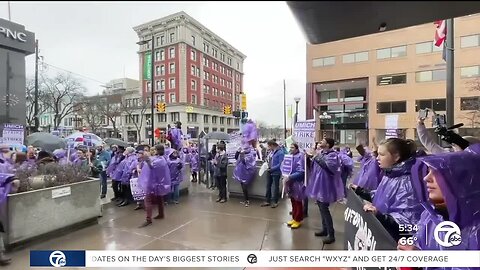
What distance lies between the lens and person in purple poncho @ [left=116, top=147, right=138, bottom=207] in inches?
295

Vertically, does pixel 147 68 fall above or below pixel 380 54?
below

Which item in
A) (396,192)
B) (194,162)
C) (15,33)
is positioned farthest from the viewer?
(194,162)

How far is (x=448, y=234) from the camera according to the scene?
1.63 m

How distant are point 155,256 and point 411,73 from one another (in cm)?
3296

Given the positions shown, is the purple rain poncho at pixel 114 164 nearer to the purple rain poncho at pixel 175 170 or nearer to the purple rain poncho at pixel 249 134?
the purple rain poncho at pixel 175 170

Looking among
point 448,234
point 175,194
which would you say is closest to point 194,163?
point 175,194

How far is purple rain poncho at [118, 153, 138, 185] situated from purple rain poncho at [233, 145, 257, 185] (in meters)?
2.75

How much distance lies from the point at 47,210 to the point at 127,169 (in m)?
2.90

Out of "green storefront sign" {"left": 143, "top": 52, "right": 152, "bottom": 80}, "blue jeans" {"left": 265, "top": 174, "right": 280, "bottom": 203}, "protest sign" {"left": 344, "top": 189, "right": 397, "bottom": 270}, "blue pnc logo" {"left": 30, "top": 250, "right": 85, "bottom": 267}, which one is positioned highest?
"green storefront sign" {"left": 143, "top": 52, "right": 152, "bottom": 80}

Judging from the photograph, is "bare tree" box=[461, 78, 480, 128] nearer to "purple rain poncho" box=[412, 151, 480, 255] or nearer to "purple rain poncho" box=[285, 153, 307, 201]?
"purple rain poncho" box=[285, 153, 307, 201]

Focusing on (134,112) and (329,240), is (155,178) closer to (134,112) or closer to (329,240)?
(329,240)

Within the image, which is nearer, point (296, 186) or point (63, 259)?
point (63, 259)

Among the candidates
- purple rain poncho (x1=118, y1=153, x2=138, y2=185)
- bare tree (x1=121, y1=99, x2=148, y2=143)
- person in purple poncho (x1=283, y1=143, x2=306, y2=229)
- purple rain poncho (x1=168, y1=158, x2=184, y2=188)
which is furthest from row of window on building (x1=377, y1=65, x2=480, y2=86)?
bare tree (x1=121, y1=99, x2=148, y2=143)

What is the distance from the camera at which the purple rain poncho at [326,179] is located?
4642mm
